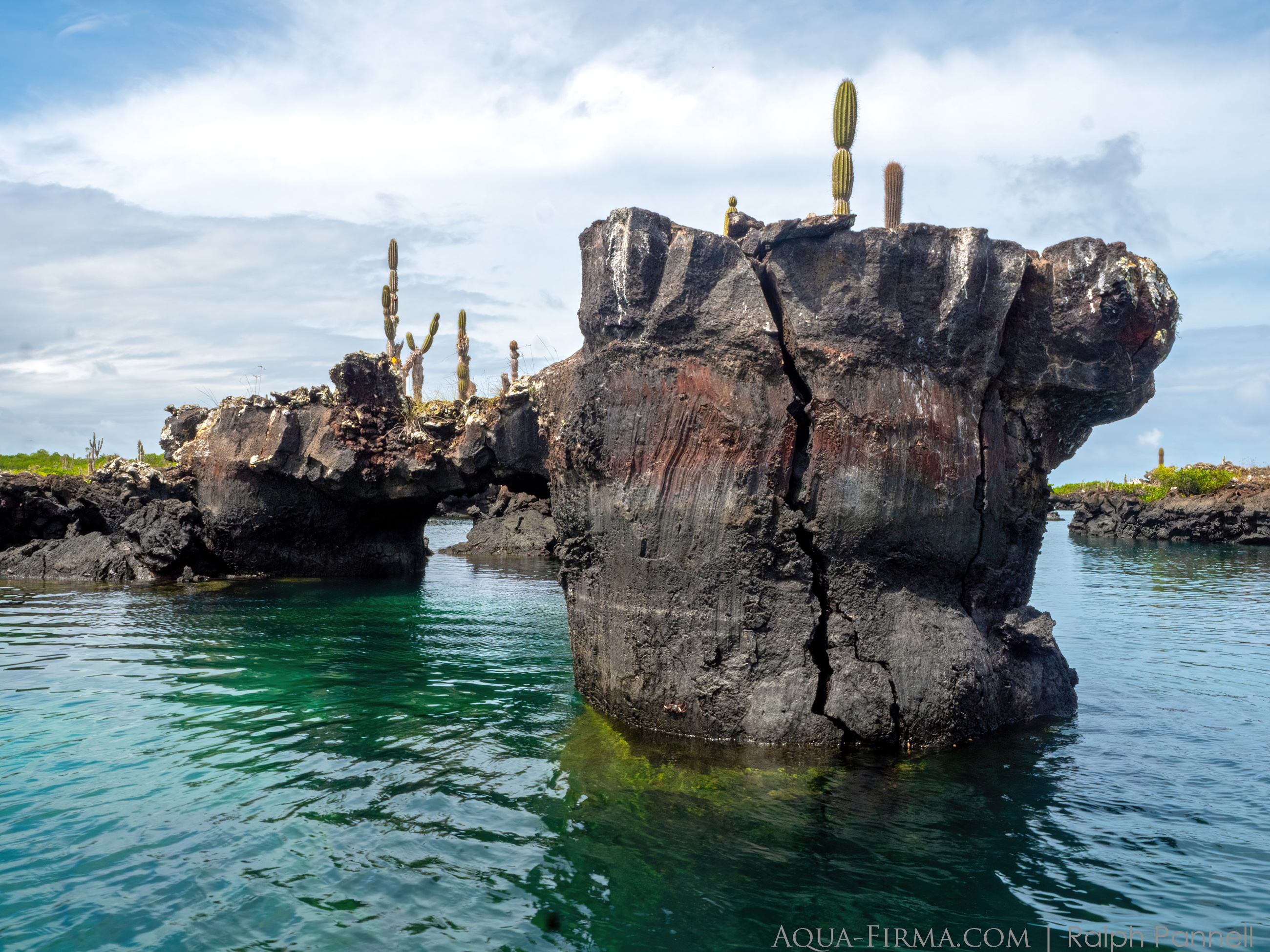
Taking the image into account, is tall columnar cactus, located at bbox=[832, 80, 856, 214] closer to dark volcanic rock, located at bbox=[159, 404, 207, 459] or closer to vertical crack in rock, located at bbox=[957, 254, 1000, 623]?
vertical crack in rock, located at bbox=[957, 254, 1000, 623]

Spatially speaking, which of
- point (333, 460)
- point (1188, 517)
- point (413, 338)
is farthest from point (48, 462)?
point (1188, 517)

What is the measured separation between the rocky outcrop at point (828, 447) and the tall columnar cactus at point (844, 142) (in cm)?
597

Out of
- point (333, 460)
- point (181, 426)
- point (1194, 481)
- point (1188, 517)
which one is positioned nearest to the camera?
point (333, 460)

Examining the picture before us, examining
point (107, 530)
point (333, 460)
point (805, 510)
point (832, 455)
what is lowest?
point (107, 530)

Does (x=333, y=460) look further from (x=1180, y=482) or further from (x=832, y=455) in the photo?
(x=1180, y=482)

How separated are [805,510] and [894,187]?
13.2 meters

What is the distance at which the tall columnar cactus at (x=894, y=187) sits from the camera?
18.0 m

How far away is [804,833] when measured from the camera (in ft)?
18.2

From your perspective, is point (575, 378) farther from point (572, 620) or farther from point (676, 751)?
point (676, 751)

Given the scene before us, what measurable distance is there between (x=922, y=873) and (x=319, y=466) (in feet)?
52.1

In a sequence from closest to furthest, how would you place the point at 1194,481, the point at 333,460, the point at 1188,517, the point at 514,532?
the point at 333,460 < the point at 514,532 < the point at 1188,517 < the point at 1194,481

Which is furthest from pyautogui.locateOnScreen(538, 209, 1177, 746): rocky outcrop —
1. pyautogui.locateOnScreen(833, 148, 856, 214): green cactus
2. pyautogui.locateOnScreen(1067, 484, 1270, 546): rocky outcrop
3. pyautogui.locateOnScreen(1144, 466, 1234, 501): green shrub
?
pyautogui.locateOnScreen(1144, 466, 1234, 501): green shrub

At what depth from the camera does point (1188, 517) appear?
3941 centimetres

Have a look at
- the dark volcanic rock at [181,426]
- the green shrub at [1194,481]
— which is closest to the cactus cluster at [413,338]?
the dark volcanic rock at [181,426]
